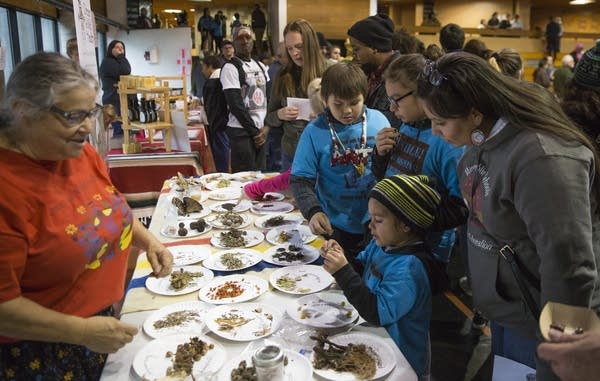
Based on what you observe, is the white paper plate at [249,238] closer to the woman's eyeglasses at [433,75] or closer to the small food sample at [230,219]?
the small food sample at [230,219]

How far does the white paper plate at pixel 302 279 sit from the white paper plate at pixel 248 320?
6.6 inches

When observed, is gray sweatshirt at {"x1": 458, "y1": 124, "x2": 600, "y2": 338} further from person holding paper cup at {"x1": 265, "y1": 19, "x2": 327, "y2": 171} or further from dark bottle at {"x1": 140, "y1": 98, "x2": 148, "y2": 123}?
dark bottle at {"x1": 140, "y1": 98, "x2": 148, "y2": 123}

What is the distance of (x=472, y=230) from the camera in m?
1.51

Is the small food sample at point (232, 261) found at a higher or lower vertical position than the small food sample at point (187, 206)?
lower

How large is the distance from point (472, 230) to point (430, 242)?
0.44m

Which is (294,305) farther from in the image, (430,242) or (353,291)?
(430,242)

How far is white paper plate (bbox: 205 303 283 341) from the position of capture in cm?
147

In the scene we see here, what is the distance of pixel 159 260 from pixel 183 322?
288 millimetres

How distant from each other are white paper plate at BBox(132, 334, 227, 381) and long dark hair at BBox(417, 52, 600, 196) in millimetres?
958

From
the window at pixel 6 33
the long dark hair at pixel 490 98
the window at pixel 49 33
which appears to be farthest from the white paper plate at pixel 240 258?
the window at pixel 49 33

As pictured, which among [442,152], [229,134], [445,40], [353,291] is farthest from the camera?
[229,134]

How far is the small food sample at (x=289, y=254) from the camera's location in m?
2.04

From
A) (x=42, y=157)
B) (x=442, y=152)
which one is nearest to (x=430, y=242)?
(x=442, y=152)

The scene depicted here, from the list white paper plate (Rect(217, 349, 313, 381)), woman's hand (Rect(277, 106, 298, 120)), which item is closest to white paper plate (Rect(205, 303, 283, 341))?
white paper plate (Rect(217, 349, 313, 381))
